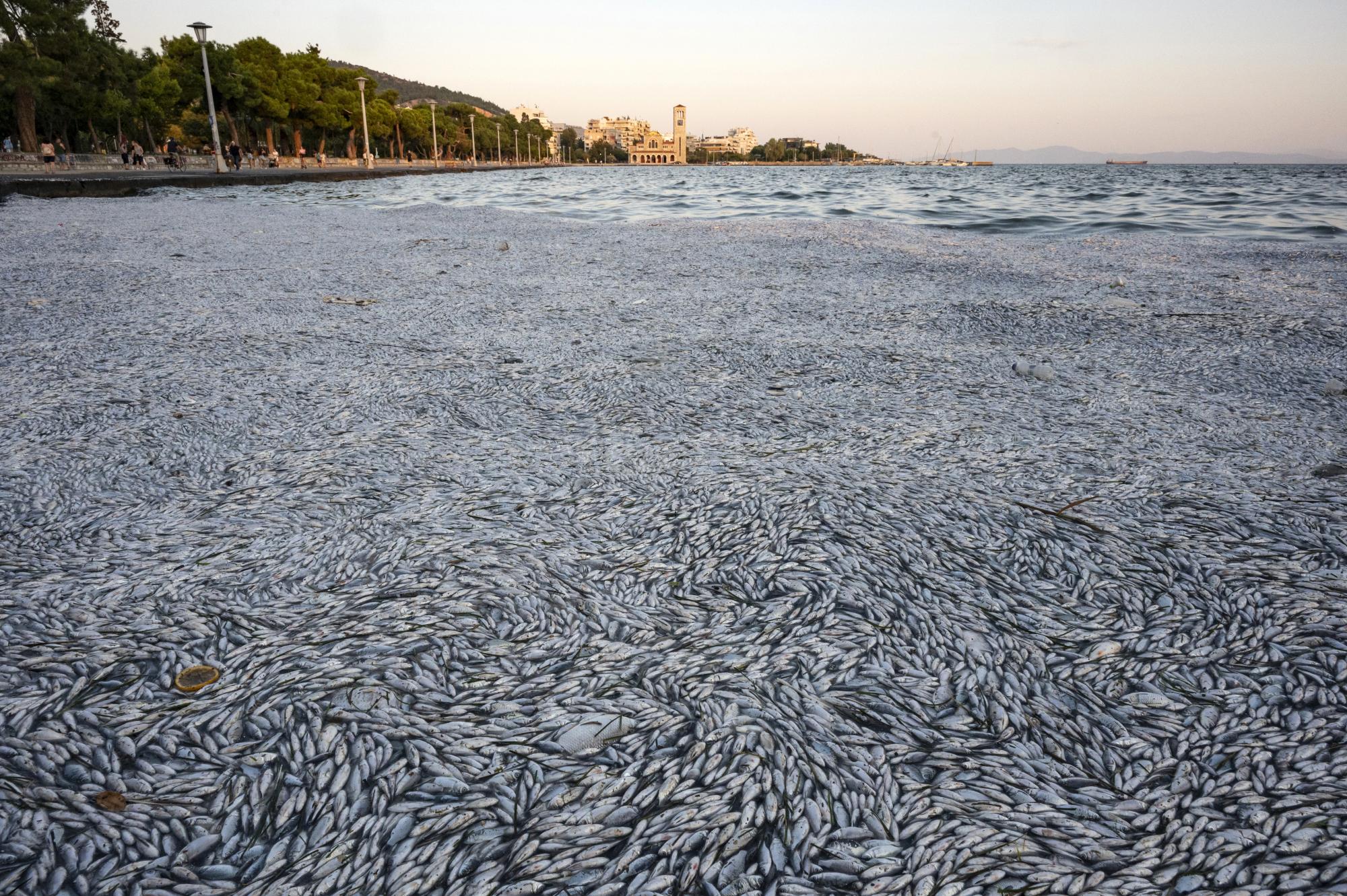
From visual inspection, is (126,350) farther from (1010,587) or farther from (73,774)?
(1010,587)

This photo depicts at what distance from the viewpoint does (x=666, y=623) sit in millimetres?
1977

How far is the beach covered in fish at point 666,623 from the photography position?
1.34 m

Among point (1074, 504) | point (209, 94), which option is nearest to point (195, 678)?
point (1074, 504)

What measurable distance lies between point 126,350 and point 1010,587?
5.29 metres

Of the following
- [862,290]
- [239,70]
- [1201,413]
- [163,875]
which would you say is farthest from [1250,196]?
[239,70]

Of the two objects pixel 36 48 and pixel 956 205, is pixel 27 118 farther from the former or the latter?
pixel 956 205

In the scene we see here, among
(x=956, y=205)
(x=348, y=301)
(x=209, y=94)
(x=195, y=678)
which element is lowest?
(x=195, y=678)

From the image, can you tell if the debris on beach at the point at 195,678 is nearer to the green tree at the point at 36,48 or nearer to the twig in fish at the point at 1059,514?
the twig in fish at the point at 1059,514

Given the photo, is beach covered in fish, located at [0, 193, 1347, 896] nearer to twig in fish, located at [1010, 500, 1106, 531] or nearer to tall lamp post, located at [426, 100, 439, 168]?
twig in fish, located at [1010, 500, 1106, 531]

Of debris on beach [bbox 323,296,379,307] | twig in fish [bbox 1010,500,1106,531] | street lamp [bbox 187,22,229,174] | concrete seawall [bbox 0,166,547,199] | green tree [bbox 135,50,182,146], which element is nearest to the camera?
twig in fish [bbox 1010,500,1106,531]

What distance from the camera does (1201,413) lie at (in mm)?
3668

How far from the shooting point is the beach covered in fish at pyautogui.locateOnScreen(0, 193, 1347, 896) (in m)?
1.34

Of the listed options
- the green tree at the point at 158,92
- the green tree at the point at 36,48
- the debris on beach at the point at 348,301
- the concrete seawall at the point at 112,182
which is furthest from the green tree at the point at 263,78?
the debris on beach at the point at 348,301

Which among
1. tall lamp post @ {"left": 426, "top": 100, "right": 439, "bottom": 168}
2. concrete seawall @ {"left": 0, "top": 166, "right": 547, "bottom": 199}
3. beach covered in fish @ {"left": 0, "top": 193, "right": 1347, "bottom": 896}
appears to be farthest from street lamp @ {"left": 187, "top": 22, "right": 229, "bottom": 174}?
tall lamp post @ {"left": 426, "top": 100, "right": 439, "bottom": 168}
